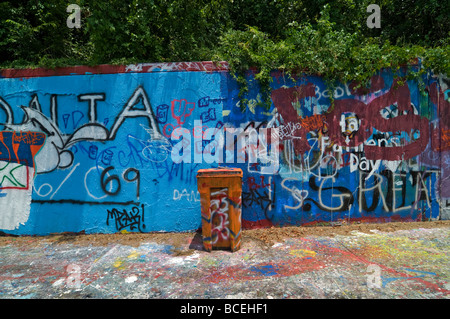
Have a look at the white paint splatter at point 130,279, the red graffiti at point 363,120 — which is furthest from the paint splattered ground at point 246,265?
the red graffiti at point 363,120

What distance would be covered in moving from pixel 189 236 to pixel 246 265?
57.1 inches

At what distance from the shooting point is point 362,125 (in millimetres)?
5211

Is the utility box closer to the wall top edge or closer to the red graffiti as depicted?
the red graffiti

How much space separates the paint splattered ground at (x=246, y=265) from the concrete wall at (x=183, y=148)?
Answer: 0.38 meters

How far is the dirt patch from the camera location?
4.78 m

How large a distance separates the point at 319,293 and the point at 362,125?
340cm

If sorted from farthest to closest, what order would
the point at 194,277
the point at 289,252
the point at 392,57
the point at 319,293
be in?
the point at 392,57
the point at 289,252
the point at 194,277
the point at 319,293

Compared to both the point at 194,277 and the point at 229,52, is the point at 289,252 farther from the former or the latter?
the point at 229,52

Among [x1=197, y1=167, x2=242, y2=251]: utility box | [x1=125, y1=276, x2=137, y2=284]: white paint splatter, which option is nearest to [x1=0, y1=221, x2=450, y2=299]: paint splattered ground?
[x1=125, y1=276, x2=137, y2=284]: white paint splatter

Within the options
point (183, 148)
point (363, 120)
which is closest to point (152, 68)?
point (183, 148)

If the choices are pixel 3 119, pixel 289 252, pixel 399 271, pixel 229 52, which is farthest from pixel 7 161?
pixel 399 271

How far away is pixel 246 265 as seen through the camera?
3.86m

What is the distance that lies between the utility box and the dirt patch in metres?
0.50

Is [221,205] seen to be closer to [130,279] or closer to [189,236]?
[189,236]
